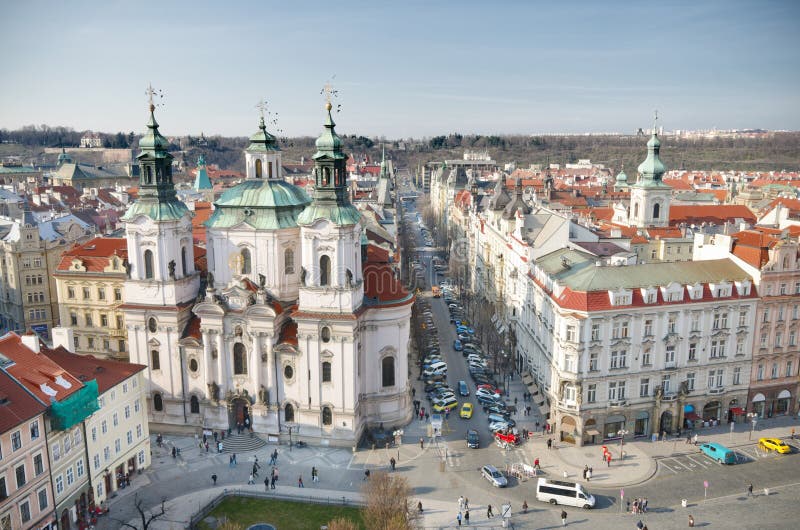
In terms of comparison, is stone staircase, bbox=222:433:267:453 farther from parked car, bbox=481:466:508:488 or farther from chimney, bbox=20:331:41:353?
parked car, bbox=481:466:508:488

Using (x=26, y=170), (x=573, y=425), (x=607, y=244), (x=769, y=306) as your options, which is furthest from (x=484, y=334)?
(x=26, y=170)

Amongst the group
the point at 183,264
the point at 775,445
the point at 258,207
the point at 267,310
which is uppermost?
the point at 258,207

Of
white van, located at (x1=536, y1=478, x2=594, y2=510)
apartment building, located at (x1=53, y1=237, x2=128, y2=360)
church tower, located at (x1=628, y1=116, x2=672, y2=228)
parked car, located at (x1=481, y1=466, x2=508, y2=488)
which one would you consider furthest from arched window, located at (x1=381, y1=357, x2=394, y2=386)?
church tower, located at (x1=628, y1=116, x2=672, y2=228)

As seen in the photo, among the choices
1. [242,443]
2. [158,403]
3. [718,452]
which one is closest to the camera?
[718,452]

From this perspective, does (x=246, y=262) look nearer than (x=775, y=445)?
No

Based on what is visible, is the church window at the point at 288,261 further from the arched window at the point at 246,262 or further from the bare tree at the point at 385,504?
the bare tree at the point at 385,504

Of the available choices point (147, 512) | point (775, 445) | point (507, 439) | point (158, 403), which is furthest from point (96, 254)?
point (775, 445)

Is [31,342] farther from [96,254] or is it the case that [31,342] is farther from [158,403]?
[96,254]

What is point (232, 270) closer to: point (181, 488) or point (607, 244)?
point (181, 488)
